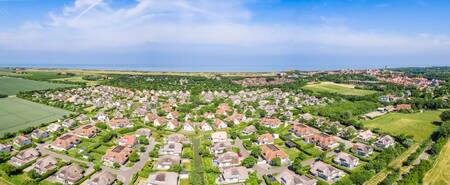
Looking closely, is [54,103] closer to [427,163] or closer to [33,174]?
[33,174]

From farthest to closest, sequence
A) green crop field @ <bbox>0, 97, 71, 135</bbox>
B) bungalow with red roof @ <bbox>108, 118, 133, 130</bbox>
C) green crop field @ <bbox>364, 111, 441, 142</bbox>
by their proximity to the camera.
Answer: bungalow with red roof @ <bbox>108, 118, 133, 130</bbox> → green crop field @ <bbox>0, 97, 71, 135</bbox> → green crop field @ <bbox>364, 111, 441, 142</bbox>

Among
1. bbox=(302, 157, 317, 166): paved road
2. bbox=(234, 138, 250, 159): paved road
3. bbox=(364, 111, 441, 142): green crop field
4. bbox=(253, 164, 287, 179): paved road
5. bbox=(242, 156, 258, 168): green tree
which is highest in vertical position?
bbox=(364, 111, 441, 142): green crop field

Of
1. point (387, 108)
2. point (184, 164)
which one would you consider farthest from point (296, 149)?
point (387, 108)

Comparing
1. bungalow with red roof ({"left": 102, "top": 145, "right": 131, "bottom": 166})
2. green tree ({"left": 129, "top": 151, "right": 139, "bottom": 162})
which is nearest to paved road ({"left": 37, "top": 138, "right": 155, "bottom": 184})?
green tree ({"left": 129, "top": 151, "right": 139, "bottom": 162})

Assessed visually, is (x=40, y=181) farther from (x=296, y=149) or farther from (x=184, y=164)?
(x=296, y=149)

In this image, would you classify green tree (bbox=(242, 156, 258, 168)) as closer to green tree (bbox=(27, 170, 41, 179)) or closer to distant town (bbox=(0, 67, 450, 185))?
distant town (bbox=(0, 67, 450, 185))

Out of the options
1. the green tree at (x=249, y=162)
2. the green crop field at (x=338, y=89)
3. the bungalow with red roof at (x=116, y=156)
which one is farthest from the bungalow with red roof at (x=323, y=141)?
the green crop field at (x=338, y=89)

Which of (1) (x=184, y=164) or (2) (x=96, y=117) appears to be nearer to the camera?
(1) (x=184, y=164)
